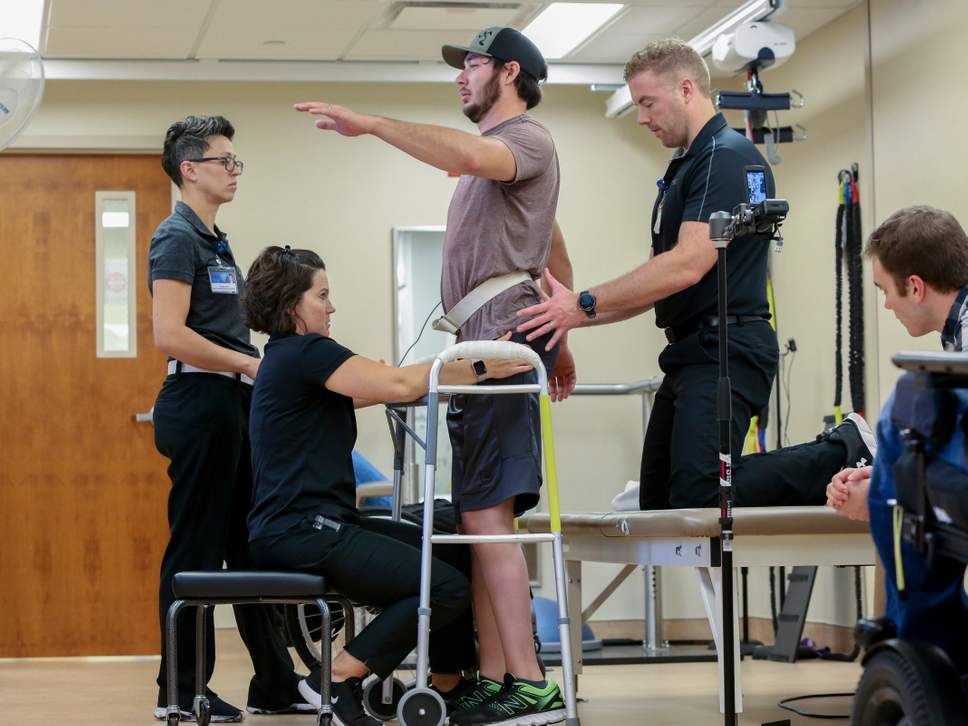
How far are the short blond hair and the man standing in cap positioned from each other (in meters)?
0.40

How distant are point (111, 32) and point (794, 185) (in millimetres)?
3116

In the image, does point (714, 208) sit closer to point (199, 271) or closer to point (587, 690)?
point (199, 271)

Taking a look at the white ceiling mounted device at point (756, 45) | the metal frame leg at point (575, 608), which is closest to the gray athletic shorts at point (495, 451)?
the metal frame leg at point (575, 608)

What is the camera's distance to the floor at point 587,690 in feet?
12.8

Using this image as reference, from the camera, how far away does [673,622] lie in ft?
21.7

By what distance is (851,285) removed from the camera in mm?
5637

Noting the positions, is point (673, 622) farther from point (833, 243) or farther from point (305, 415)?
point (305, 415)

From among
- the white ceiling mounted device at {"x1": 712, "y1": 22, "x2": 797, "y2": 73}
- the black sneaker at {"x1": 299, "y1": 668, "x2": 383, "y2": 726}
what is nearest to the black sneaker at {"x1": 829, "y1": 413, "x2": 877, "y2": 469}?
the black sneaker at {"x1": 299, "y1": 668, "x2": 383, "y2": 726}

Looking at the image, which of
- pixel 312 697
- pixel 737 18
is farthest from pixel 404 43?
pixel 312 697

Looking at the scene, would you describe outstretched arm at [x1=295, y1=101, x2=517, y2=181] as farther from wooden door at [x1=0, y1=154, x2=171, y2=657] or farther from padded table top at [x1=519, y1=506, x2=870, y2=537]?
wooden door at [x1=0, y1=154, x2=171, y2=657]

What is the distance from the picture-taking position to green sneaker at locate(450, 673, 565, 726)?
311 cm

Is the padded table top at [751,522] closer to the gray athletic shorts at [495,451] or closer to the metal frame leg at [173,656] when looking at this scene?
the gray athletic shorts at [495,451]

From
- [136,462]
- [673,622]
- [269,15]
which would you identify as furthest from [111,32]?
[673,622]

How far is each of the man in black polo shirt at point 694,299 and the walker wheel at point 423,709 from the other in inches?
35.7
